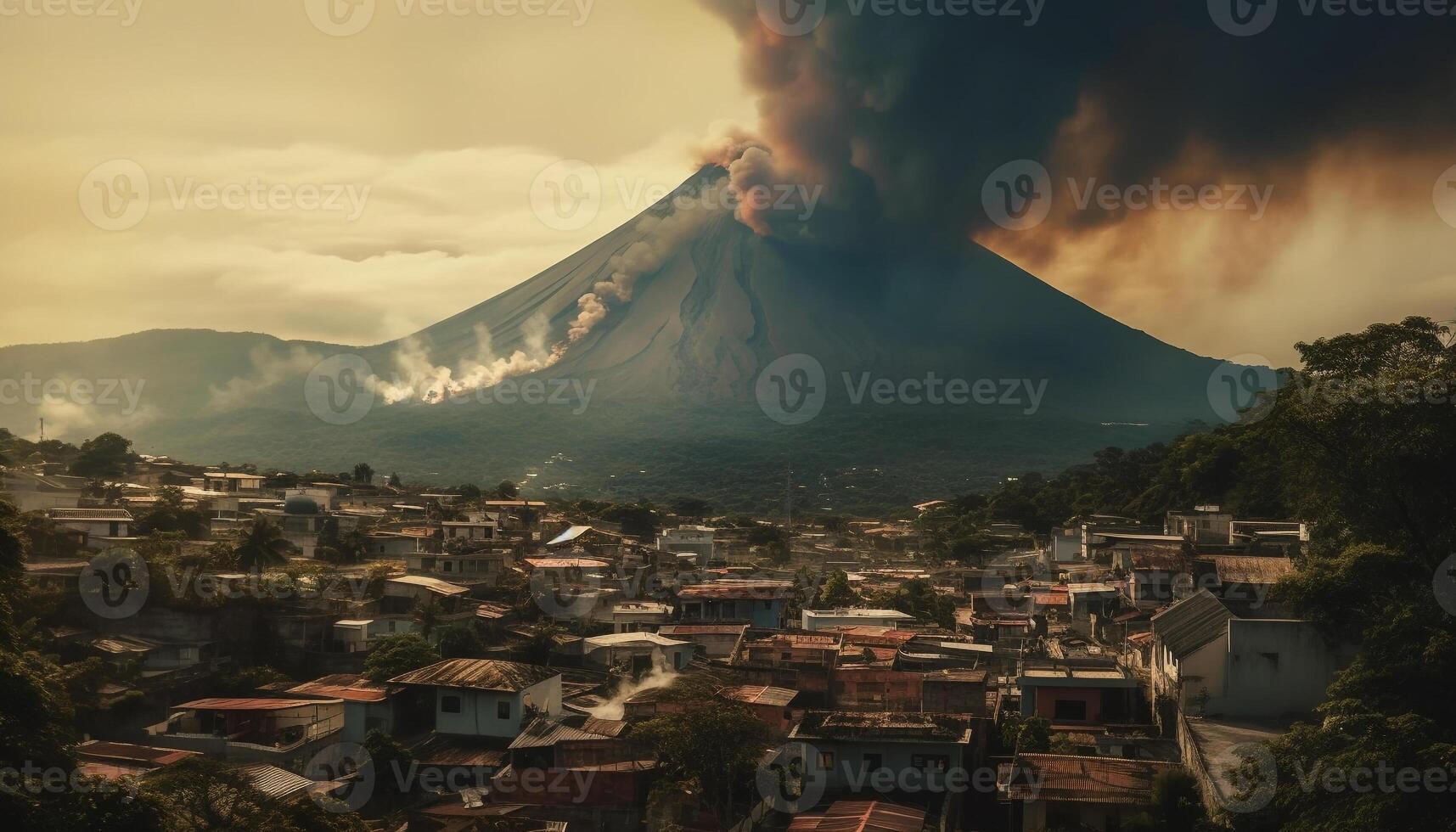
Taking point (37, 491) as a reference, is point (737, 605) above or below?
below

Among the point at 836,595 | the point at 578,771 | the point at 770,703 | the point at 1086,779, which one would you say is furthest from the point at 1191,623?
the point at 836,595

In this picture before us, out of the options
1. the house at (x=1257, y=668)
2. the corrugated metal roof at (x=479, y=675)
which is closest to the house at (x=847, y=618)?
the corrugated metal roof at (x=479, y=675)

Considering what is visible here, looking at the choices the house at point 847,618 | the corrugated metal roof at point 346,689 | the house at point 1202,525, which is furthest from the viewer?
the house at point 1202,525

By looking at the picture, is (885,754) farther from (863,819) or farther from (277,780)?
(277,780)

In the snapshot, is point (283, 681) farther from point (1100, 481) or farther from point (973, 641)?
point (1100, 481)

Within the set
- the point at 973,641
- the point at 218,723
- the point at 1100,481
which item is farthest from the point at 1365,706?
the point at 1100,481

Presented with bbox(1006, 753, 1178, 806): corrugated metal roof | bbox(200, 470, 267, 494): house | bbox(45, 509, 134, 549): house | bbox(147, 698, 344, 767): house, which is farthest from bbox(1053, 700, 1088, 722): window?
bbox(200, 470, 267, 494): house

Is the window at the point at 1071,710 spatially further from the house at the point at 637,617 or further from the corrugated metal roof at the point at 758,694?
the house at the point at 637,617

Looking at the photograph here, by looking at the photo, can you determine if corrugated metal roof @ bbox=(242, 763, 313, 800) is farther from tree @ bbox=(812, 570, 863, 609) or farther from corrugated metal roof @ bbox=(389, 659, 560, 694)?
tree @ bbox=(812, 570, 863, 609)
